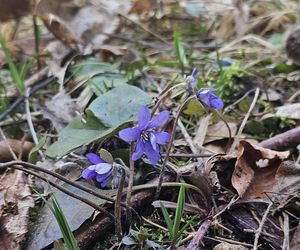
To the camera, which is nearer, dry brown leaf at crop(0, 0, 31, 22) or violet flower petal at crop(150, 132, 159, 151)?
violet flower petal at crop(150, 132, 159, 151)

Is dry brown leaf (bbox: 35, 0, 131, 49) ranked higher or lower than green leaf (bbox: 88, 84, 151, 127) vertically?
lower

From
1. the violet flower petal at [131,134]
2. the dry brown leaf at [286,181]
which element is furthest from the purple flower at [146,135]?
the dry brown leaf at [286,181]

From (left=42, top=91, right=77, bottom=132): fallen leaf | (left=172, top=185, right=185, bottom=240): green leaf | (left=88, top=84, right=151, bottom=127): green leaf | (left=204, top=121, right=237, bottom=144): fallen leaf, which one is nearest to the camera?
(left=172, top=185, right=185, bottom=240): green leaf

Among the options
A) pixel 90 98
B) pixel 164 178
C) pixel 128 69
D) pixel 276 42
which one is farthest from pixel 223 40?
pixel 164 178

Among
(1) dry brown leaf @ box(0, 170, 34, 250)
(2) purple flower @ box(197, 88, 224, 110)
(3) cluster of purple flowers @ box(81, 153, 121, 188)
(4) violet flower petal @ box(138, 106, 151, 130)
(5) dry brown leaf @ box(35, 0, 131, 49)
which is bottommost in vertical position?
(5) dry brown leaf @ box(35, 0, 131, 49)

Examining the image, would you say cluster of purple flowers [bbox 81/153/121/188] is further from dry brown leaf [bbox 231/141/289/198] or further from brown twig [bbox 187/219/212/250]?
dry brown leaf [bbox 231/141/289/198]

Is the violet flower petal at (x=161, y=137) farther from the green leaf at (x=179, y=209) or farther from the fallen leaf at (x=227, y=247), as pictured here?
the fallen leaf at (x=227, y=247)

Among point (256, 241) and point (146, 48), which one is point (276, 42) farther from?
point (256, 241)

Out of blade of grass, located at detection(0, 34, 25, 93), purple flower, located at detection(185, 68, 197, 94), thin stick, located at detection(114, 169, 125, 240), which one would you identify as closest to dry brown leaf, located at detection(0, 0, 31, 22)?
blade of grass, located at detection(0, 34, 25, 93)
